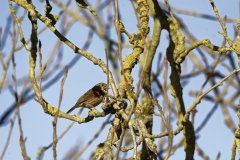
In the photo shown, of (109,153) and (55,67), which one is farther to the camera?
(55,67)

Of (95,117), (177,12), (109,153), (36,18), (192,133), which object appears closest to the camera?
(109,153)

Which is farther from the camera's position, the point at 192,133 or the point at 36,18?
the point at 192,133

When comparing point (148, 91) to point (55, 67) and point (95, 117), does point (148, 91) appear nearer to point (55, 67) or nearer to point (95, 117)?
point (95, 117)

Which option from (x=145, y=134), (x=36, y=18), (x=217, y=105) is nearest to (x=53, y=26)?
(x=36, y=18)

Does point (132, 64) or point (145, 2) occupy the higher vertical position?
point (145, 2)

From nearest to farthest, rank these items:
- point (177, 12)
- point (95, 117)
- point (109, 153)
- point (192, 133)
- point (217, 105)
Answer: point (109, 153), point (95, 117), point (192, 133), point (217, 105), point (177, 12)

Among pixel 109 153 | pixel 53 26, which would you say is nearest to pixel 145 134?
pixel 109 153

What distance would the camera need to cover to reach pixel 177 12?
5.25 metres

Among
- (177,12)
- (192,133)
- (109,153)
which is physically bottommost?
(109,153)

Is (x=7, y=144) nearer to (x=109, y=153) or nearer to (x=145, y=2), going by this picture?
(x=109, y=153)

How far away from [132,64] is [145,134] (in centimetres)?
92

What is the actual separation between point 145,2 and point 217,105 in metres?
1.21

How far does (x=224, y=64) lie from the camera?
15.3 feet

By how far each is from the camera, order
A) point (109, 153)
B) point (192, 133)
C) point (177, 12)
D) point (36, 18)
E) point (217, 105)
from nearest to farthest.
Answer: point (109, 153) < point (36, 18) < point (192, 133) < point (217, 105) < point (177, 12)
